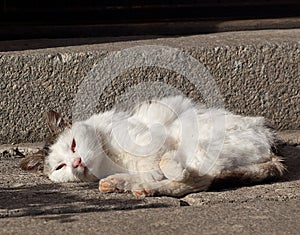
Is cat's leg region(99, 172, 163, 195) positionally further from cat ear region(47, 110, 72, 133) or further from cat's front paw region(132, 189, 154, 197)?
cat ear region(47, 110, 72, 133)

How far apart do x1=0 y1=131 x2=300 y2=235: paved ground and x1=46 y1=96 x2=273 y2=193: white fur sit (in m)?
0.14

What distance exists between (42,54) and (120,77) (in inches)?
20.0

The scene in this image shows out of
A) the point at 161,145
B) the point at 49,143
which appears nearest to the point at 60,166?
the point at 49,143

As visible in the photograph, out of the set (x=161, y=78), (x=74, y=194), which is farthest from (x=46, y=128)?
(x=74, y=194)

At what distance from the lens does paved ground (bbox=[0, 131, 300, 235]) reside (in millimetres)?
3529

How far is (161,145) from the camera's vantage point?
4312mm

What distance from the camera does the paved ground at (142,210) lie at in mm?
3529

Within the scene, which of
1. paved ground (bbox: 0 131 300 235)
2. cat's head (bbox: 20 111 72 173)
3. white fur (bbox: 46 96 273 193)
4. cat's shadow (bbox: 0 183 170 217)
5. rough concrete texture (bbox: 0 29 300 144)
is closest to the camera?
paved ground (bbox: 0 131 300 235)

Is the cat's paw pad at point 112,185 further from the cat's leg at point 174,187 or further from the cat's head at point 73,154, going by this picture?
the cat's head at point 73,154

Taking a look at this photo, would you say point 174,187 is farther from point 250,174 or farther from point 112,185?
point 250,174

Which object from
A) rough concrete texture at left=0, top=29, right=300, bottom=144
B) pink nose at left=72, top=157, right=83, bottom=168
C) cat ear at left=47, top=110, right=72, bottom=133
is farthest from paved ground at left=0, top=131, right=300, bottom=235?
rough concrete texture at left=0, top=29, right=300, bottom=144

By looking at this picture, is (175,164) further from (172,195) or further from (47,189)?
(47,189)

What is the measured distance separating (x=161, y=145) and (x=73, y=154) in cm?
46

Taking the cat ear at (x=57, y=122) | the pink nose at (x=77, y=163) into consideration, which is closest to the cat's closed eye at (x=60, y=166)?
the pink nose at (x=77, y=163)
